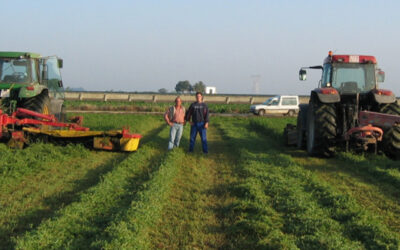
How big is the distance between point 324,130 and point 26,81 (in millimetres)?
7049

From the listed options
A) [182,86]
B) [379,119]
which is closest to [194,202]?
[379,119]

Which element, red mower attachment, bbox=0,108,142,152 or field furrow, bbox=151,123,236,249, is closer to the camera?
field furrow, bbox=151,123,236,249

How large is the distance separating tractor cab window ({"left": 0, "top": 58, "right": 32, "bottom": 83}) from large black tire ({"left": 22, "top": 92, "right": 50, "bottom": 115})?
0.52 m

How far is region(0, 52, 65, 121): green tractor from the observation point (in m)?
10.9

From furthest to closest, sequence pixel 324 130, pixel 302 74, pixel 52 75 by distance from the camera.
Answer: pixel 52 75, pixel 302 74, pixel 324 130

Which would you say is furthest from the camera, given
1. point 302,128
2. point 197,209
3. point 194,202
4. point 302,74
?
point 302,128

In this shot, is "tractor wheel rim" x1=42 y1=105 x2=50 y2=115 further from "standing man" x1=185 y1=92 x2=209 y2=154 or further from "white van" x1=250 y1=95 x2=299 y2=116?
"white van" x1=250 y1=95 x2=299 y2=116

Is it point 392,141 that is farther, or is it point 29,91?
point 29,91

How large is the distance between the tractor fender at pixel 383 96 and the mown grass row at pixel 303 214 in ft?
9.34

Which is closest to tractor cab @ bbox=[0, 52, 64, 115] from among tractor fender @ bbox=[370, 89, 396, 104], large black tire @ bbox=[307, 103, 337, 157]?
large black tire @ bbox=[307, 103, 337, 157]

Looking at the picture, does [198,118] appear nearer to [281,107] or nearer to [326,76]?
[326,76]

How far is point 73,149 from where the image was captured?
10383mm

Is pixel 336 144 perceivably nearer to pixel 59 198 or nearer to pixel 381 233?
pixel 381 233

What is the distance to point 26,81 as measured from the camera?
11.5m
